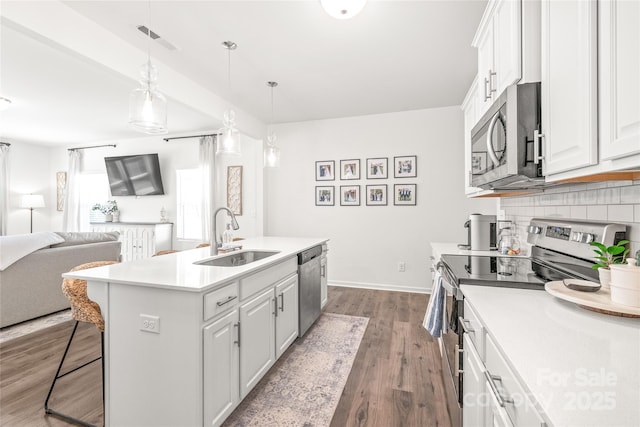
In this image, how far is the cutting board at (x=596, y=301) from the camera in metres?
0.91

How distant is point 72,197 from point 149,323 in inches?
256

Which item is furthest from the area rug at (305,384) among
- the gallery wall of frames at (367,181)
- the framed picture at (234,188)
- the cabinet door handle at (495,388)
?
the framed picture at (234,188)

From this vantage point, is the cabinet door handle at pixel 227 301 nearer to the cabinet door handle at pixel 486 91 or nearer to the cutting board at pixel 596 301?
the cutting board at pixel 596 301

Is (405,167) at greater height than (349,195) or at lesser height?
greater

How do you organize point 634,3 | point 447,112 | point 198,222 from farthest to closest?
point 198,222 < point 447,112 < point 634,3

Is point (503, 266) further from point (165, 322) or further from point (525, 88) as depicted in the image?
point (165, 322)

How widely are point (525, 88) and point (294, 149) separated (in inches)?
153

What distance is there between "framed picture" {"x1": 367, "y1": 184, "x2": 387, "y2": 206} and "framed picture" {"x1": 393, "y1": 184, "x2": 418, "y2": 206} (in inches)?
5.8

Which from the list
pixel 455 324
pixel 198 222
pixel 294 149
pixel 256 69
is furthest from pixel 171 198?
pixel 455 324

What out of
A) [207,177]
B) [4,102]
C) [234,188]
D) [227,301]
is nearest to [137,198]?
[207,177]

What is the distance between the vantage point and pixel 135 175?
5.70m

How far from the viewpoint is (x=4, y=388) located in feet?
6.48

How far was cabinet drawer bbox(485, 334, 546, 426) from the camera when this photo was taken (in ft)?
2.08

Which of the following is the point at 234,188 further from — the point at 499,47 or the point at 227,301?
the point at 499,47
